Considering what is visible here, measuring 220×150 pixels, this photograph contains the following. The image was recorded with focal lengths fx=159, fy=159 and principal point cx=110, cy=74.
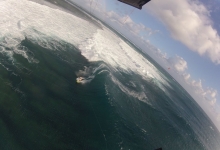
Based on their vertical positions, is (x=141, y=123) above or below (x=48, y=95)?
above

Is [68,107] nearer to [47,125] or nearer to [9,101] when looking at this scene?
[47,125]

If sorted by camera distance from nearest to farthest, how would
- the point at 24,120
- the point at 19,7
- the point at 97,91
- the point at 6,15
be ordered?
the point at 24,120, the point at 97,91, the point at 6,15, the point at 19,7

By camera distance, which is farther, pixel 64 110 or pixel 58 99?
pixel 58 99

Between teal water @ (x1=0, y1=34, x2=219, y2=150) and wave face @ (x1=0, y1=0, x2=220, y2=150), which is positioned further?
wave face @ (x1=0, y1=0, x2=220, y2=150)

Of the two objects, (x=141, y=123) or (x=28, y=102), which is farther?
(x=141, y=123)

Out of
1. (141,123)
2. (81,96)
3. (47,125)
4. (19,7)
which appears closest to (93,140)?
(47,125)

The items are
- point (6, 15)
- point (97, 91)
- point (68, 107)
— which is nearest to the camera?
point (68, 107)

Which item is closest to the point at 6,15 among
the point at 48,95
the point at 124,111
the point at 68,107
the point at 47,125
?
the point at 48,95

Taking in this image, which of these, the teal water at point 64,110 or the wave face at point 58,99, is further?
the wave face at point 58,99

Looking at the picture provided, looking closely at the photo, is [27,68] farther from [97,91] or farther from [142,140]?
[142,140]
